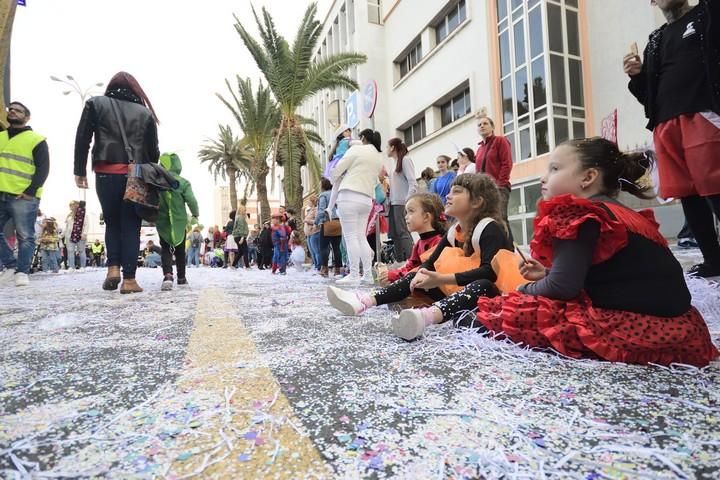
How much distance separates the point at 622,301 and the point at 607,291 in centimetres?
6

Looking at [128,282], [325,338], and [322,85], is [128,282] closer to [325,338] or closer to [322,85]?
[325,338]

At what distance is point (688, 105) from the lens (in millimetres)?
2471

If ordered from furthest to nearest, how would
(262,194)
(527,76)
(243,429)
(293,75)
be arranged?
(262,194) → (293,75) → (527,76) → (243,429)

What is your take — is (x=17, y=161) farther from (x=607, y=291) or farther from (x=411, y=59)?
(x=411, y=59)

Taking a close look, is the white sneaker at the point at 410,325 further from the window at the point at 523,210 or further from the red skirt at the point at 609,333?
the window at the point at 523,210

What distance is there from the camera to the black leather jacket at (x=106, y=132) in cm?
410

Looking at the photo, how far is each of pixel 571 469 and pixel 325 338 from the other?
1333 millimetres

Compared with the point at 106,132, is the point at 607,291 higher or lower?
lower

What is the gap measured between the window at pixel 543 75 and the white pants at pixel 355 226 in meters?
8.97

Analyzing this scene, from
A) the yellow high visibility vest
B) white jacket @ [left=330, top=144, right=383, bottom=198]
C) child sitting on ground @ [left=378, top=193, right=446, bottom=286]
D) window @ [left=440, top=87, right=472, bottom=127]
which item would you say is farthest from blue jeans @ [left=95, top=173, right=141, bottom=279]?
window @ [left=440, top=87, right=472, bottom=127]

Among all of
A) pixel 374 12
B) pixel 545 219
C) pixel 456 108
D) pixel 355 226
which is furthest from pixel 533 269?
pixel 374 12

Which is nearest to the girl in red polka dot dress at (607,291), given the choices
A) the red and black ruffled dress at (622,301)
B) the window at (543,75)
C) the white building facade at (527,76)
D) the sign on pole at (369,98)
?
the red and black ruffled dress at (622,301)

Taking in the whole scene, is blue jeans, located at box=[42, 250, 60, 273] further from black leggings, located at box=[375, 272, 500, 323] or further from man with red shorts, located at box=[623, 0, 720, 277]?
man with red shorts, located at box=[623, 0, 720, 277]

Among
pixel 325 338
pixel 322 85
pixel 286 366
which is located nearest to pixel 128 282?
pixel 325 338
